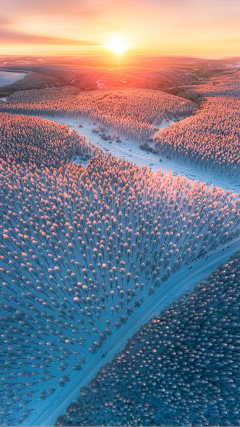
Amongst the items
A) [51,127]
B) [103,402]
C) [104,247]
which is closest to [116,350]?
[103,402]

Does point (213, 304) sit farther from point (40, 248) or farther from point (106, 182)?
point (106, 182)

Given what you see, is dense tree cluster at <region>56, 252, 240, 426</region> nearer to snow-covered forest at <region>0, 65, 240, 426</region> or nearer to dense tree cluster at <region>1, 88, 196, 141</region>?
snow-covered forest at <region>0, 65, 240, 426</region>

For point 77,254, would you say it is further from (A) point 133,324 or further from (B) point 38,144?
(B) point 38,144

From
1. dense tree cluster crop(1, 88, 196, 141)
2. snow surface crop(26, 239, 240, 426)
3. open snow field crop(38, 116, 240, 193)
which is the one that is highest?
dense tree cluster crop(1, 88, 196, 141)

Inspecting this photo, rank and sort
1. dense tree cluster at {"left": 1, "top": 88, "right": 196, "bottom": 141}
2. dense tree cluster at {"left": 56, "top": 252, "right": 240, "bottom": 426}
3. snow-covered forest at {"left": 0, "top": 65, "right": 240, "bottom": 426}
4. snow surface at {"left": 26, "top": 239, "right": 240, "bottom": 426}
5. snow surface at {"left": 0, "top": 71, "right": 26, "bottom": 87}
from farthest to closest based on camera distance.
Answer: snow surface at {"left": 0, "top": 71, "right": 26, "bottom": 87} < dense tree cluster at {"left": 1, "top": 88, "right": 196, "bottom": 141} < snow surface at {"left": 26, "top": 239, "right": 240, "bottom": 426} < snow-covered forest at {"left": 0, "top": 65, "right": 240, "bottom": 426} < dense tree cluster at {"left": 56, "top": 252, "right": 240, "bottom": 426}

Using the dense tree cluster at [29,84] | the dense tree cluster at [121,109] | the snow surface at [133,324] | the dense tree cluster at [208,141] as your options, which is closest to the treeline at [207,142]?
the dense tree cluster at [208,141]

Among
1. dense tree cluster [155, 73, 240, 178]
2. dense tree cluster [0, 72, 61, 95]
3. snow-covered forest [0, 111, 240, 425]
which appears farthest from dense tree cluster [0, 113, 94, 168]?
dense tree cluster [0, 72, 61, 95]
